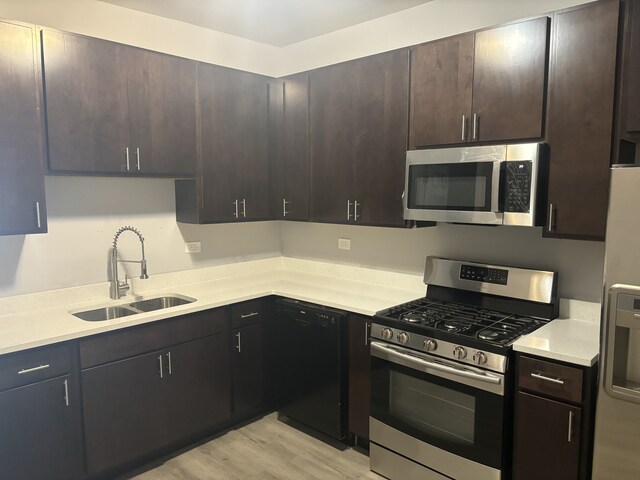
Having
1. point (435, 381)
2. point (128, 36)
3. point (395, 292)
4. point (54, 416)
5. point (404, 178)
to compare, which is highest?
point (128, 36)

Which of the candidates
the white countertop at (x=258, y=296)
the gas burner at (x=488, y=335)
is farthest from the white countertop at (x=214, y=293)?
the gas burner at (x=488, y=335)

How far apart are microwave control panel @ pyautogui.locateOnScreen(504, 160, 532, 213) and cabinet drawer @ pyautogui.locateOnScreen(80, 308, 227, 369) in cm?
188

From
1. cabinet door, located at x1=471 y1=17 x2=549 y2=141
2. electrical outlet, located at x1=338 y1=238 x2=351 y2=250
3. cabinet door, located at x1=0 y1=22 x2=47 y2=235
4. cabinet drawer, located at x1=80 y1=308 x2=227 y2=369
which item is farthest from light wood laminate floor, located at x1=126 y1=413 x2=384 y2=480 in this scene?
cabinet door, located at x1=471 y1=17 x2=549 y2=141

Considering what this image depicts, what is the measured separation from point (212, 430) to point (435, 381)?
1.62 meters

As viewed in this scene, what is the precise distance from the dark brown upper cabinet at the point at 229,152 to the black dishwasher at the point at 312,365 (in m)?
0.80

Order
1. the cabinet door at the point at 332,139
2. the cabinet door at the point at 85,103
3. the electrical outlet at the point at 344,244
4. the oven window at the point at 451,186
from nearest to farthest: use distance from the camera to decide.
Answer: the oven window at the point at 451,186 → the cabinet door at the point at 85,103 → the cabinet door at the point at 332,139 → the electrical outlet at the point at 344,244

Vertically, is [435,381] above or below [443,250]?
below

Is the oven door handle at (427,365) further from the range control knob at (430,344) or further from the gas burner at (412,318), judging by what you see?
the gas burner at (412,318)

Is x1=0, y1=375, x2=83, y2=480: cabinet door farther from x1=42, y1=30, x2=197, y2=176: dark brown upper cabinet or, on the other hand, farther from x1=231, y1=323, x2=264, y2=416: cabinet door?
x1=42, y1=30, x2=197, y2=176: dark brown upper cabinet

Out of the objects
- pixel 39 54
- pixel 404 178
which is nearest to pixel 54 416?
pixel 39 54

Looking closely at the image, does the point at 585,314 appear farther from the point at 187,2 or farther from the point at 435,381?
the point at 187,2

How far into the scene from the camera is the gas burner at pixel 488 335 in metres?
2.21

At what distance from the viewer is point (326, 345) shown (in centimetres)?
295

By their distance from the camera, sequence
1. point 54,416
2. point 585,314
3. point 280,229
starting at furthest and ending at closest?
point 280,229
point 585,314
point 54,416
